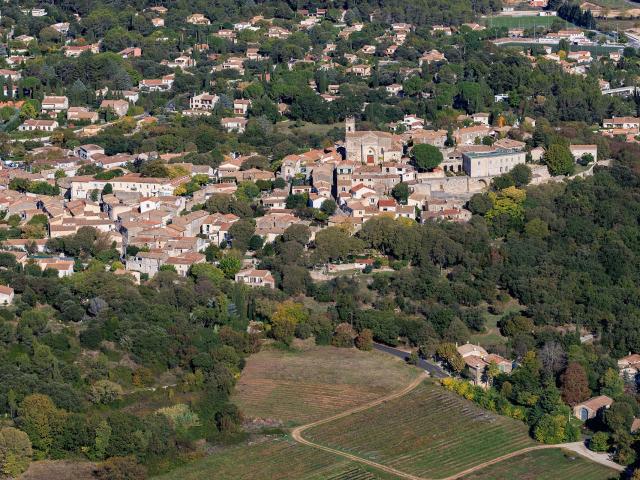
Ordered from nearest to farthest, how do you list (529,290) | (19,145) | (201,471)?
(201,471) < (529,290) < (19,145)

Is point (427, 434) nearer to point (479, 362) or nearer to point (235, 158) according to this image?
point (479, 362)

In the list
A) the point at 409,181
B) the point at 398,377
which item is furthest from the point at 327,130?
the point at 398,377

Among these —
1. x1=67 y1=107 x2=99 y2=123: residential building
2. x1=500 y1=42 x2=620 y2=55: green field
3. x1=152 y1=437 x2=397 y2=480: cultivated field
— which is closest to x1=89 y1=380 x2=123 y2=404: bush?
x1=152 y1=437 x2=397 y2=480: cultivated field

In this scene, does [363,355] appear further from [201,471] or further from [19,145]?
[19,145]

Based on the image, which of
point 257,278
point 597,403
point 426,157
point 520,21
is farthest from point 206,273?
point 520,21

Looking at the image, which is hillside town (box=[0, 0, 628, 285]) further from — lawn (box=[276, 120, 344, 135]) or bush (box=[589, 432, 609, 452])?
bush (box=[589, 432, 609, 452])
